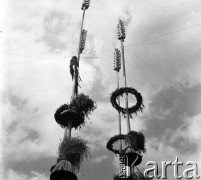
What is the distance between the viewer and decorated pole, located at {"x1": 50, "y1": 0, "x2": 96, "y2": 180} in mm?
18641

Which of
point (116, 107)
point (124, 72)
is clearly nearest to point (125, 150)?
point (116, 107)

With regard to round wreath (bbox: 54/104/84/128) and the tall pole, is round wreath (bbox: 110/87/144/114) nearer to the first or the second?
the tall pole

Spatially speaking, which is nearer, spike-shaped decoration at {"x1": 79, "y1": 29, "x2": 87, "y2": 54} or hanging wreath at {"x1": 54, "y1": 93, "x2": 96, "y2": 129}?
hanging wreath at {"x1": 54, "y1": 93, "x2": 96, "y2": 129}

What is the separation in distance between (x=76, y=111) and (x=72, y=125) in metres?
0.98

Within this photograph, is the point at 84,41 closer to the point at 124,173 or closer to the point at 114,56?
the point at 114,56

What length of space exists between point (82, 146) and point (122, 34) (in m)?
20.3

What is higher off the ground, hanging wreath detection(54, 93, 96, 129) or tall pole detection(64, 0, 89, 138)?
tall pole detection(64, 0, 89, 138)

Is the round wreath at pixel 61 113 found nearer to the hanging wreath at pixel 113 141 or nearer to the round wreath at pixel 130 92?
the hanging wreath at pixel 113 141

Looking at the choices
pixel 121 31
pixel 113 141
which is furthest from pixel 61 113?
pixel 121 31

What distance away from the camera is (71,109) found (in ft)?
74.3

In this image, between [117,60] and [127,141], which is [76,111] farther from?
[117,60]

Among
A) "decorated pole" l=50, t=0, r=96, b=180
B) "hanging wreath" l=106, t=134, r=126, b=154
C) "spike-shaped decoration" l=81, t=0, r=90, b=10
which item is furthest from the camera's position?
"spike-shaped decoration" l=81, t=0, r=90, b=10

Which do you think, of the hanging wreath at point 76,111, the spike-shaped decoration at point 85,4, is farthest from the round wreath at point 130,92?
the spike-shaped decoration at point 85,4

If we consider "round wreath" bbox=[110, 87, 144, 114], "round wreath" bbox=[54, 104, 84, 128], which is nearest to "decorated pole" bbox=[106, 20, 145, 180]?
"round wreath" bbox=[110, 87, 144, 114]
